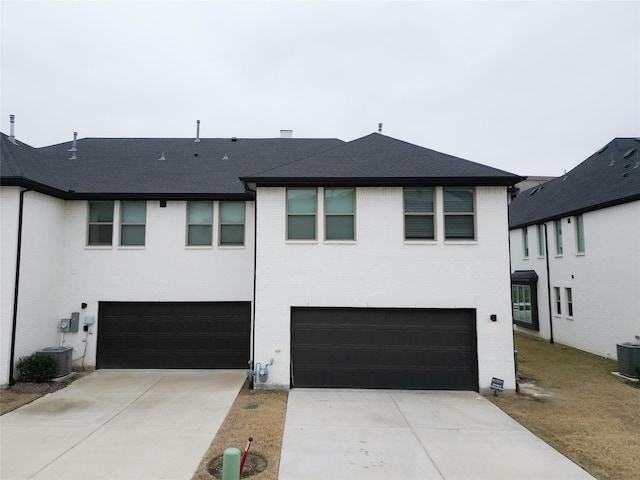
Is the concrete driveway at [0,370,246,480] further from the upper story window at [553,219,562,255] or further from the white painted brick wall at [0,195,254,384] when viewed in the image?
the upper story window at [553,219,562,255]

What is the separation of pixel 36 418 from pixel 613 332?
57.7ft

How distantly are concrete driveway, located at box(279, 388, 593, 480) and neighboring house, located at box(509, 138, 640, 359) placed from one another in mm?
8110

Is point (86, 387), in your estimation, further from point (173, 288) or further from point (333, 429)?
point (333, 429)

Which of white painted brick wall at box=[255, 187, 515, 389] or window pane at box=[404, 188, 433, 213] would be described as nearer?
white painted brick wall at box=[255, 187, 515, 389]

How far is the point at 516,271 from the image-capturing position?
20672 mm

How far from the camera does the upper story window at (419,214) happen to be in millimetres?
9984

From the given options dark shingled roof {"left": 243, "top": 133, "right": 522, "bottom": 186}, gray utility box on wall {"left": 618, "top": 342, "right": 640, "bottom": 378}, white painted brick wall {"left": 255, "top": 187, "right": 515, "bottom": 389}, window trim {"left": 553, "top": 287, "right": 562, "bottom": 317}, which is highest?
dark shingled roof {"left": 243, "top": 133, "right": 522, "bottom": 186}

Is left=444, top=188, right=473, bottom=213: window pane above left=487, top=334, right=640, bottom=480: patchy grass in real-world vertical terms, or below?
above

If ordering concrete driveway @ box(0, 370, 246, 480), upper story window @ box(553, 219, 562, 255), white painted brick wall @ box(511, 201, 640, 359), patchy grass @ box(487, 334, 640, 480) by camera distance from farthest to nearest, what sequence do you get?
upper story window @ box(553, 219, 562, 255) → white painted brick wall @ box(511, 201, 640, 359) → patchy grass @ box(487, 334, 640, 480) → concrete driveway @ box(0, 370, 246, 480)

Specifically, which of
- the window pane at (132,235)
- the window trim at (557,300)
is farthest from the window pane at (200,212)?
the window trim at (557,300)

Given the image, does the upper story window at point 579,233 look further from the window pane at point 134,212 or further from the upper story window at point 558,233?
the window pane at point 134,212

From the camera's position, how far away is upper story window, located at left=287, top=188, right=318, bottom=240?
33.0 feet

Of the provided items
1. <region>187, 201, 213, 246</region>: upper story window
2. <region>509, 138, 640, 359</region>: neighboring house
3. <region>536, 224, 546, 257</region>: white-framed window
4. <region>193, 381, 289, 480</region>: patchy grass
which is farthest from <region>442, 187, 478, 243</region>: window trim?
<region>536, 224, 546, 257</region>: white-framed window

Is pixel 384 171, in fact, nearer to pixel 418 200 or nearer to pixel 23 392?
pixel 418 200
